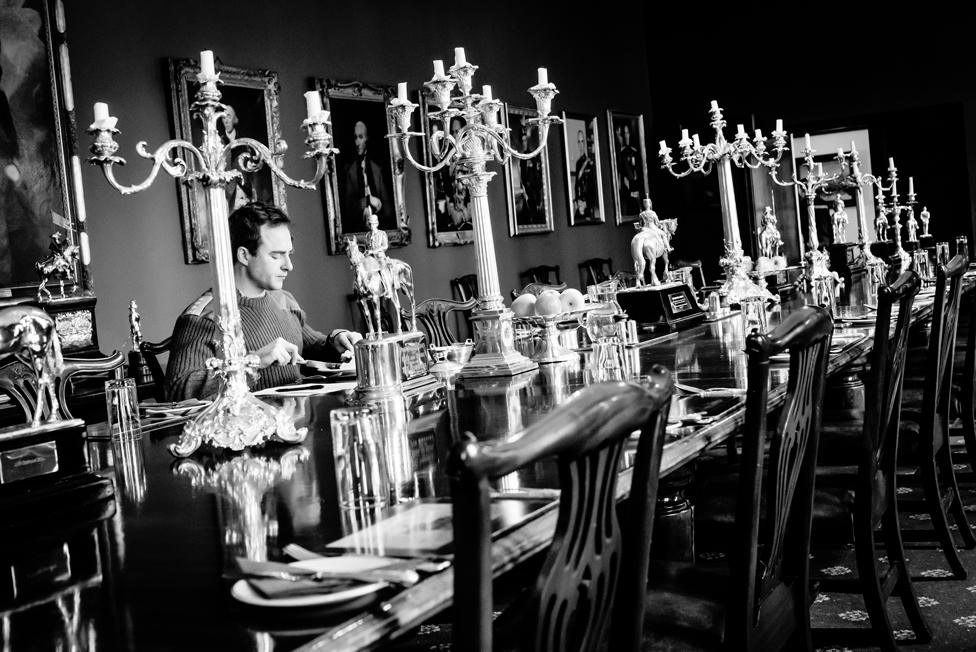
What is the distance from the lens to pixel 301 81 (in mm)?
7559

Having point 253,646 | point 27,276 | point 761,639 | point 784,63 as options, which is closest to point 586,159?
point 784,63

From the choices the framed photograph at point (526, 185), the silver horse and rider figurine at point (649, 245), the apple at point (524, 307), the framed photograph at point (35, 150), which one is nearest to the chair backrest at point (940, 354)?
the apple at point (524, 307)

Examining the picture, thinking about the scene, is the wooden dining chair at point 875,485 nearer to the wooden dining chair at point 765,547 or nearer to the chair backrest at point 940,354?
the chair backrest at point 940,354

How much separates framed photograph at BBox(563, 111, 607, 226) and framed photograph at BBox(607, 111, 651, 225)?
1.07ft

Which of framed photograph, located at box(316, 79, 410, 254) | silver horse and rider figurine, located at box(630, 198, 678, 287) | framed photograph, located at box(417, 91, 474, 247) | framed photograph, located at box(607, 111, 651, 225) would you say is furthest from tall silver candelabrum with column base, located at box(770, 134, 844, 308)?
framed photograph, located at box(607, 111, 651, 225)

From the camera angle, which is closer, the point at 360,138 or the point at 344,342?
the point at 344,342

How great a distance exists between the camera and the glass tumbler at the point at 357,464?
1637 millimetres

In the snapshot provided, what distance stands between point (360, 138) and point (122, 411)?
217 inches

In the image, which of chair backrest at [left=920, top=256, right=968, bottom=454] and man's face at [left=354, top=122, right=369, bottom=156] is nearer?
chair backrest at [left=920, top=256, right=968, bottom=454]

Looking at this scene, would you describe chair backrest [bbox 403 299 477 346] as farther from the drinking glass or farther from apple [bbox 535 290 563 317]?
the drinking glass

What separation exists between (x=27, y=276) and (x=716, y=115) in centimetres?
363

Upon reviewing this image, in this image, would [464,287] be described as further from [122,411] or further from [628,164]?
[122,411]

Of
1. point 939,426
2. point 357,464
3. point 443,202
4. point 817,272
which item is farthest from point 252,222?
point 443,202

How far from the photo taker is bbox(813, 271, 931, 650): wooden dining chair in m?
2.59
